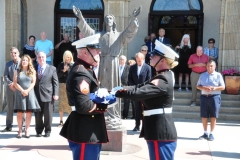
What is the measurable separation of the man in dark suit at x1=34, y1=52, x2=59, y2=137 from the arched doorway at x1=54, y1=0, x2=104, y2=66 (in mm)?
5442

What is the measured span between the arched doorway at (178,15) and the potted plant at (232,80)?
6.57ft

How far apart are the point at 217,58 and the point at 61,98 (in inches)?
209

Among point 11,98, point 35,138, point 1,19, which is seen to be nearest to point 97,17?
point 1,19

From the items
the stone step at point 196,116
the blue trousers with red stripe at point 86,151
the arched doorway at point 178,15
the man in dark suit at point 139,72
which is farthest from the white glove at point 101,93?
the arched doorway at point 178,15

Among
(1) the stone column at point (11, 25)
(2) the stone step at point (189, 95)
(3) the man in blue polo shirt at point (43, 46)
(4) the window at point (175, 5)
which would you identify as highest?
(4) the window at point (175, 5)

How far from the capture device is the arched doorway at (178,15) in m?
11.8

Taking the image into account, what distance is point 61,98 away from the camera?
804cm

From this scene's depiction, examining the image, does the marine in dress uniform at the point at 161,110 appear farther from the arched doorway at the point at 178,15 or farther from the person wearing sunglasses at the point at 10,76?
the arched doorway at the point at 178,15

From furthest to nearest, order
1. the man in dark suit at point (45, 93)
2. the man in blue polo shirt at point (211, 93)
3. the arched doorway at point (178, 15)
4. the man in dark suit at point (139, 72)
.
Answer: the arched doorway at point (178, 15) → the man in dark suit at point (139, 72) → the man in dark suit at point (45, 93) → the man in blue polo shirt at point (211, 93)

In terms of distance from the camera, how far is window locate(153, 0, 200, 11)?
39.0 feet

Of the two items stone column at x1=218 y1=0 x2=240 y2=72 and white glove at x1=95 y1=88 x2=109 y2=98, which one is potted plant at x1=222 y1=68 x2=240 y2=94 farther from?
white glove at x1=95 y1=88 x2=109 y2=98

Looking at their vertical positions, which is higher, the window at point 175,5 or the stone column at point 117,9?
the window at point 175,5

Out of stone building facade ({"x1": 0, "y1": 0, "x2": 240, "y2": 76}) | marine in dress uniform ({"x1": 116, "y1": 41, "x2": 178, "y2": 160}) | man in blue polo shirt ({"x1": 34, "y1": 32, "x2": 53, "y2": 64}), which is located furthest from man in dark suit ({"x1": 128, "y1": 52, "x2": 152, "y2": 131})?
marine in dress uniform ({"x1": 116, "y1": 41, "x2": 178, "y2": 160})

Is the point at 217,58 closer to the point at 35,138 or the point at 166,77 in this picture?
the point at 35,138
